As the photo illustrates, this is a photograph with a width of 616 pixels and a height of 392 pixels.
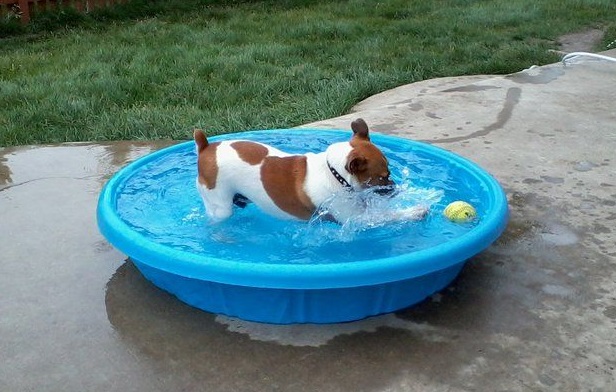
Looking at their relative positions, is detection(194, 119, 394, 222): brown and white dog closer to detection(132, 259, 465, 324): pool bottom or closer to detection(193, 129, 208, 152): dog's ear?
detection(193, 129, 208, 152): dog's ear

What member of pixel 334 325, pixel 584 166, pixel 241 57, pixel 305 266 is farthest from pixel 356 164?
pixel 241 57

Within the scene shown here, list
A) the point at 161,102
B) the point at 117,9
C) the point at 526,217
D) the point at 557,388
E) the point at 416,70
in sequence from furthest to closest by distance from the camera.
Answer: the point at 117,9, the point at 416,70, the point at 161,102, the point at 526,217, the point at 557,388

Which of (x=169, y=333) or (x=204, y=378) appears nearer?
(x=204, y=378)

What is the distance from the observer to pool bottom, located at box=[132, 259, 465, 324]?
279 centimetres

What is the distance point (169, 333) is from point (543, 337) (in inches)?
57.1

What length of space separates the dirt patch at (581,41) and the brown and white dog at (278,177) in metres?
6.40

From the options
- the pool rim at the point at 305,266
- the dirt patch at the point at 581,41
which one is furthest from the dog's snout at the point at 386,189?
the dirt patch at the point at 581,41

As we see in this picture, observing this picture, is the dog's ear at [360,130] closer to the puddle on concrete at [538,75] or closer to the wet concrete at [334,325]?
the wet concrete at [334,325]

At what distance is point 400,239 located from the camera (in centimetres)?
336

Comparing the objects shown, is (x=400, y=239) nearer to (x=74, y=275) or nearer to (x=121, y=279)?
(x=121, y=279)

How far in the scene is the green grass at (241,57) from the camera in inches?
232

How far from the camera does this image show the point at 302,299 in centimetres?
280

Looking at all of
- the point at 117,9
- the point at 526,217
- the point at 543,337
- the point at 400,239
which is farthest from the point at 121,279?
the point at 117,9

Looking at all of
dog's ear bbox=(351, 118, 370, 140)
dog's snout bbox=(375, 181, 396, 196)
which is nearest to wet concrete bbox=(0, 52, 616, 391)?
dog's snout bbox=(375, 181, 396, 196)
